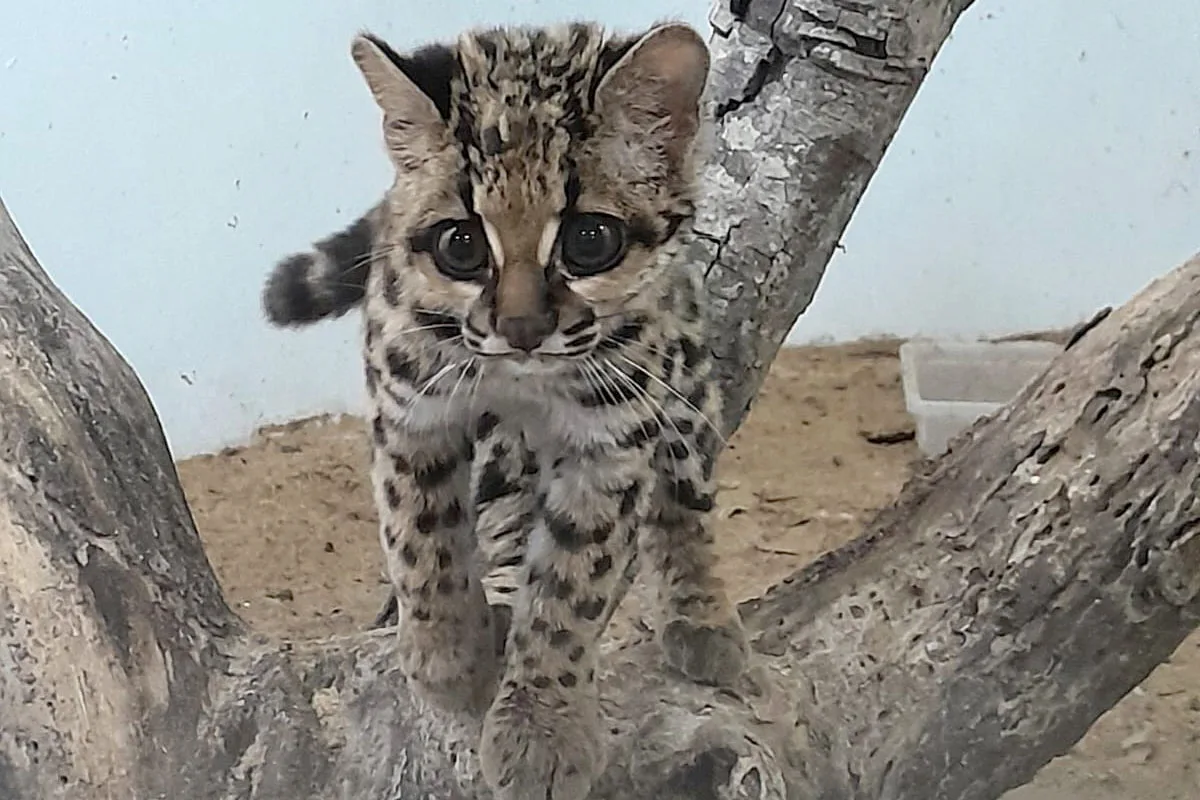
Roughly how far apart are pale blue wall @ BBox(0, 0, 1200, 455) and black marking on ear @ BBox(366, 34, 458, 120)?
144 cm

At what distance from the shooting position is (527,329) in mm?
Result: 1130

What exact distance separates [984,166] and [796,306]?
146 centimetres

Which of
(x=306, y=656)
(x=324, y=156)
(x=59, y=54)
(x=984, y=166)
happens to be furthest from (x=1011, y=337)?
(x=306, y=656)

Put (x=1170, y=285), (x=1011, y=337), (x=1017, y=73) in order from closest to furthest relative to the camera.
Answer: (x=1170, y=285) < (x=1017, y=73) < (x=1011, y=337)

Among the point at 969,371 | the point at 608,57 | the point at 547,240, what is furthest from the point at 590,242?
the point at 969,371

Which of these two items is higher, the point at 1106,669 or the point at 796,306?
the point at 796,306

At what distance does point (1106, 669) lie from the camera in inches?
53.9

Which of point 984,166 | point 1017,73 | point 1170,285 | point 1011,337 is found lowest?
point 1011,337

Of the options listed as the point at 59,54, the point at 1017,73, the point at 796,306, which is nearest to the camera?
the point at 796,306

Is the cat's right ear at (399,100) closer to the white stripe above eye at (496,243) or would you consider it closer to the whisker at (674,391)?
the white stripe above eye at (496,243)

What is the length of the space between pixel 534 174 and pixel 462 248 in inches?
3.1

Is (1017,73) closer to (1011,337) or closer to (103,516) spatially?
(1011,337)

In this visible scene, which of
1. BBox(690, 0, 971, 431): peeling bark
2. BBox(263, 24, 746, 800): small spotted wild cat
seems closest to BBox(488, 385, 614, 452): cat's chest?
BBox(263, 24, 746, 800): small spotted wild cat

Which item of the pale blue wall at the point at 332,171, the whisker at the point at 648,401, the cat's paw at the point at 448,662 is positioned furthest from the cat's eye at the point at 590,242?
the pale blue wall at the point at 332,171
